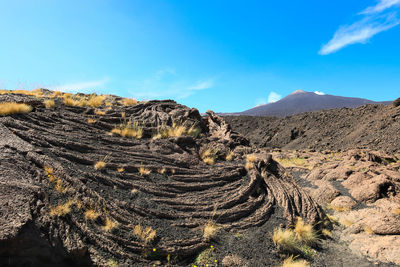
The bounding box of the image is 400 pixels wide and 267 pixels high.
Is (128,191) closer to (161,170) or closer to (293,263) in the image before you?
(161,170)

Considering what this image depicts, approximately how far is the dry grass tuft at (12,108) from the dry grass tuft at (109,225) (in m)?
4.73

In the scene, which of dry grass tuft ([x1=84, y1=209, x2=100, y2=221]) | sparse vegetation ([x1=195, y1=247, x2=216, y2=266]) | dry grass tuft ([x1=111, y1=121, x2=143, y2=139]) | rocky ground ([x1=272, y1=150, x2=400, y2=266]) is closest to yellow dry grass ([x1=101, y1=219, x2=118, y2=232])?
dry grass tuft ([x1=84, y1=209, x2=100, y2=221])

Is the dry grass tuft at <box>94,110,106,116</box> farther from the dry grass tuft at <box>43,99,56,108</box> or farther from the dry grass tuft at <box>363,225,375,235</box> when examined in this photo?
the dry grass tuft at <box>363,225,375,235</box>

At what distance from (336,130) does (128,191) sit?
1827 inches

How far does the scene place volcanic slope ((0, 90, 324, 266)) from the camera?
434cm

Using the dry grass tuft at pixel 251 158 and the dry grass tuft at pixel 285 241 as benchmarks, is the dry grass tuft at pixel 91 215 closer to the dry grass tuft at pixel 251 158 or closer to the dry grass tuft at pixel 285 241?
the dry grass tuft at pixel 285 241

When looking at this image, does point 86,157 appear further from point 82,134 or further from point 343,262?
point 343,262

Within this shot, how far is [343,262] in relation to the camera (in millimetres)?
6715

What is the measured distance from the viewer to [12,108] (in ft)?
23.7

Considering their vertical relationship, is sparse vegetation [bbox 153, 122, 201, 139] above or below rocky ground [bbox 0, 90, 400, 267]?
above

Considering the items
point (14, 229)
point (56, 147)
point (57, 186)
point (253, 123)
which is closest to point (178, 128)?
point (56, 147)

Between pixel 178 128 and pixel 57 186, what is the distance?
5270 mm

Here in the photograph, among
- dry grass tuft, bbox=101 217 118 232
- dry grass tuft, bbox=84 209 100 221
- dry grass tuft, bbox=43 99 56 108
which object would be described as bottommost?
dry grass tuft, bbox=101 217 118 232

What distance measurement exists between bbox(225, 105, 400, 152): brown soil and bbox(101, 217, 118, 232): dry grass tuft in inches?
1347
